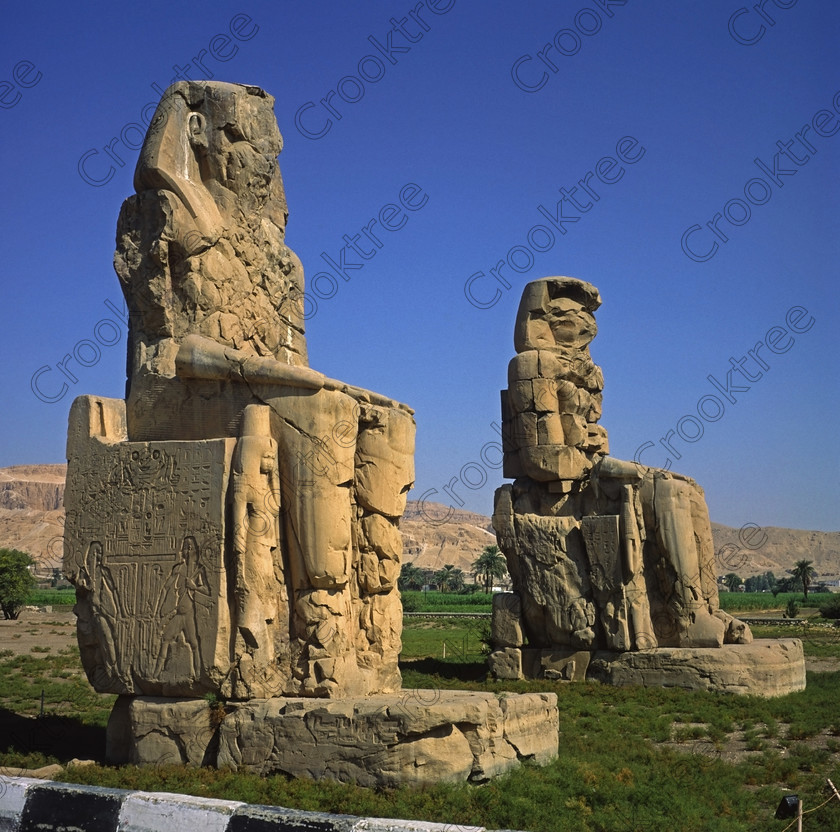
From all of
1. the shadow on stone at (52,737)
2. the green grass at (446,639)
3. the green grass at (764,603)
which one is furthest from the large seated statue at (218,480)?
the green grass at (764,603)

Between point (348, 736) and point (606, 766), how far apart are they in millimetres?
2026

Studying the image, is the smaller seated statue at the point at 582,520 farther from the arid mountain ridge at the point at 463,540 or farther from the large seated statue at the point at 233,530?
the arid mountain ridge at the point at 463,540

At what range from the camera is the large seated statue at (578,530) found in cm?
1198

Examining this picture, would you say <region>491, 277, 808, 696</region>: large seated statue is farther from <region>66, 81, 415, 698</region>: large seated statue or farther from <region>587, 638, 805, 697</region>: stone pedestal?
<region>66, 81, 415, 698</region>: large seated statue

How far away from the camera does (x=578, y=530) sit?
1247 cm

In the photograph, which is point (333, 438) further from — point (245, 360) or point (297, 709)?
point (297, 709)

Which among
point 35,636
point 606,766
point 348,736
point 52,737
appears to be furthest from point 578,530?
point 35,636

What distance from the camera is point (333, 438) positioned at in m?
7.25

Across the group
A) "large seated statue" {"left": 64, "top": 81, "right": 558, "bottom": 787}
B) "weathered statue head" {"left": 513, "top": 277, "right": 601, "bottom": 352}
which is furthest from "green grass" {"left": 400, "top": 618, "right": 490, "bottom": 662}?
"large seated statue" {"left": 64, "top": 81, "right": 558, "bottom": 787}

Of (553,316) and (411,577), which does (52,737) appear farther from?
(411,577)

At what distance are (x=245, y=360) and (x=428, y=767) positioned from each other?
3.14 m

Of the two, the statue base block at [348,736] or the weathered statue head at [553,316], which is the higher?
the weathered statue head at [553,316]

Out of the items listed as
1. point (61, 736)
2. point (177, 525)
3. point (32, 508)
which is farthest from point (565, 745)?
point (32, 508)

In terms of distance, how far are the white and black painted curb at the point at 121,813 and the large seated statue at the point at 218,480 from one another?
3189mm
